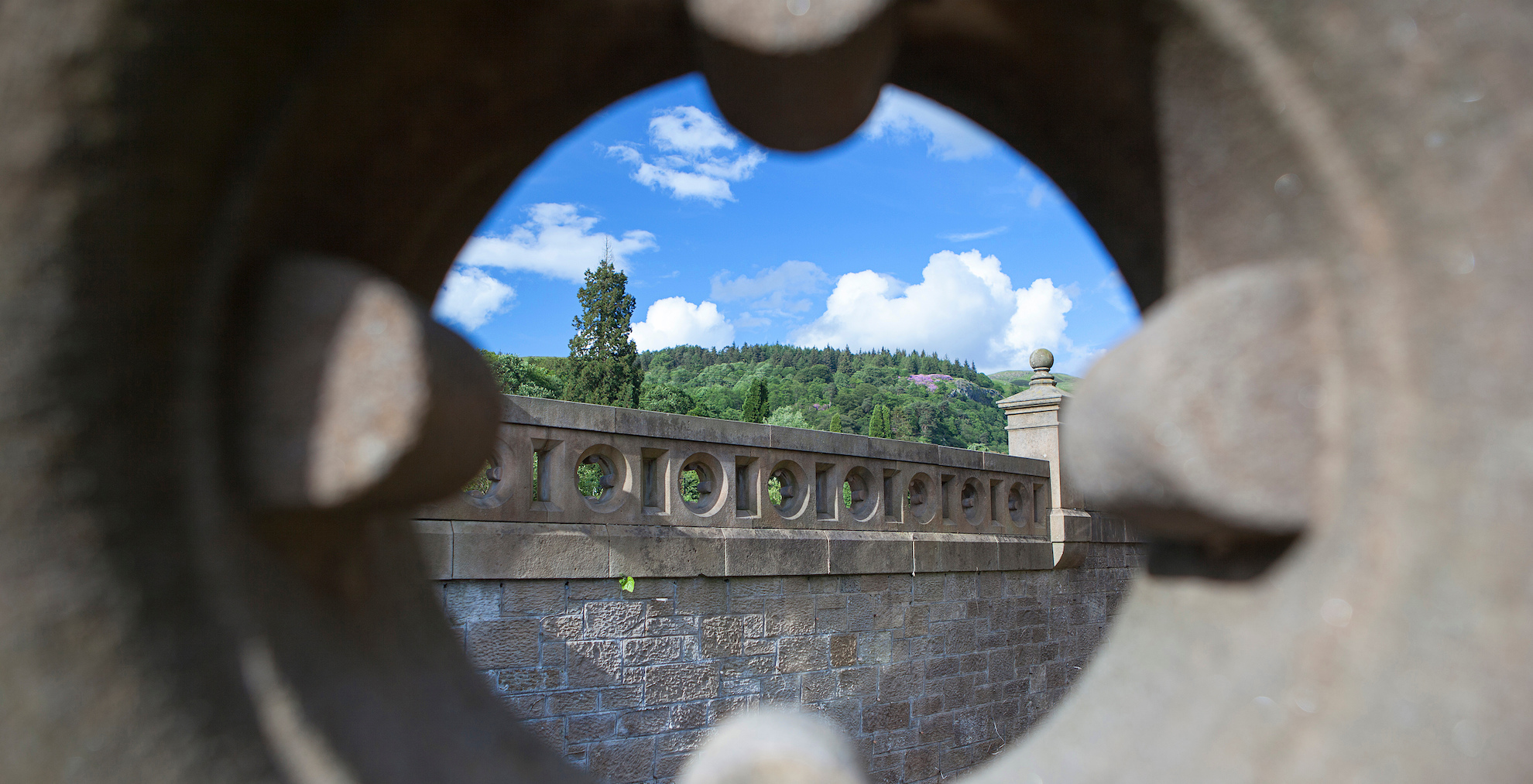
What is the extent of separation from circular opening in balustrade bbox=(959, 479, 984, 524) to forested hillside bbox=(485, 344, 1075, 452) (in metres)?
32.0

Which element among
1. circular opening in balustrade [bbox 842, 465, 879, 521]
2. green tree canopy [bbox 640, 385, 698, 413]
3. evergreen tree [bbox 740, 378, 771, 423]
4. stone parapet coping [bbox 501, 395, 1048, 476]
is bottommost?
circular opening in balustrade [bbox 842, 465, 879, 521]

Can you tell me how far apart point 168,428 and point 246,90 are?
11.4 inches

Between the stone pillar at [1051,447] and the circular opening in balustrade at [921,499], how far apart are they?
5.18 ft

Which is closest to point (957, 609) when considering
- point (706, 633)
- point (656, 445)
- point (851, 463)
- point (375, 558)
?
point (851, 463)

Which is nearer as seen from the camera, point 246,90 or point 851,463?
point 246,90

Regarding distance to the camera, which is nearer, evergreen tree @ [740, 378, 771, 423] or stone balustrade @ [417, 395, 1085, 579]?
stone balustrade @ [417, 395, 1085, 579]

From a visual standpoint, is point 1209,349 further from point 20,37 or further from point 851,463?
point 851,463

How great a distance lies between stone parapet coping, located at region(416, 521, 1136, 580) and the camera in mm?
3379

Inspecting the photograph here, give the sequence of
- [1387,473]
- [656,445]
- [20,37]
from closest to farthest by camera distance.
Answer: [20,37] → [1387,473] → [656,445]

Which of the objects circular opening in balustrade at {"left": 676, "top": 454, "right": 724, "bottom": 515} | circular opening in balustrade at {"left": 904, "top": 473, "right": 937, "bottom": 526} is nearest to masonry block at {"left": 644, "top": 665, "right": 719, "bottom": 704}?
circular opening in balustrade at {"left": 676, "top": 454, "right": 724, "bottom": 515}

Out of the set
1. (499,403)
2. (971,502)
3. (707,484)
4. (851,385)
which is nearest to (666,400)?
(971,502)

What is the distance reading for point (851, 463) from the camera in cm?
518

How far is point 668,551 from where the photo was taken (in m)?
4.02

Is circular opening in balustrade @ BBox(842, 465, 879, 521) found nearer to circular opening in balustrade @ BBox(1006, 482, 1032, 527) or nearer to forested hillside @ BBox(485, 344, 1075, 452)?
circular opening in balustrade @ BBox(1006, 482, 1032, 527)
